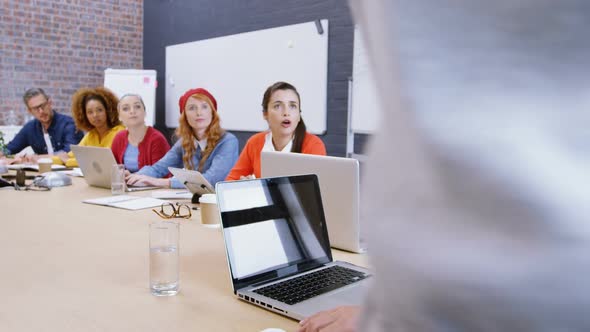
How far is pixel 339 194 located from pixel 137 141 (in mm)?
2527

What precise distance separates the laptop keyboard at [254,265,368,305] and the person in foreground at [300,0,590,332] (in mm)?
789

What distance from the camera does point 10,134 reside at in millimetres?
5855

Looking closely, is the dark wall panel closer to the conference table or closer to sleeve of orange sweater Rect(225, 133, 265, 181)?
sleeve of orange sweater Rect(225, 133, 265, 181)

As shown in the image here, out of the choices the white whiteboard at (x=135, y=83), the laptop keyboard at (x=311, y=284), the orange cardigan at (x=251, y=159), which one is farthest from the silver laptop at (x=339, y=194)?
the white whiteboard at (x=135, y=83)

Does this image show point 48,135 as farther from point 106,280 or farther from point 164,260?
point 164,260

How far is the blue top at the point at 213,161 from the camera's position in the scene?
3.04m

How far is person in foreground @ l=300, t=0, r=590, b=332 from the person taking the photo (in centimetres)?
28

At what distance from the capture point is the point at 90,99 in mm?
4145

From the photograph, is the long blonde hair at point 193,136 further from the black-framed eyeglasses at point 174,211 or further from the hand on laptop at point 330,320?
the hand on laptop at point 330,320

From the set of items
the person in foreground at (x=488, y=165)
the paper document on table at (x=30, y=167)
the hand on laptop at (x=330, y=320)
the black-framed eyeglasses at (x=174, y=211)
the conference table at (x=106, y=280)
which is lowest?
the conference table at (x=106, y=280)

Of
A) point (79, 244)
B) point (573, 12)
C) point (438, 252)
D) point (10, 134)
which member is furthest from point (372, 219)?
point (10, 134)

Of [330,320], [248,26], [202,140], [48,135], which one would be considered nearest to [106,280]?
[330,320]

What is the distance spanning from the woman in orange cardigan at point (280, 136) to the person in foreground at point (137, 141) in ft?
2.94

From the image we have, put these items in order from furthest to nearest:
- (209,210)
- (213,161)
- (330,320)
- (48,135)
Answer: (48,135), (213,161), (209,210), (330,320)
